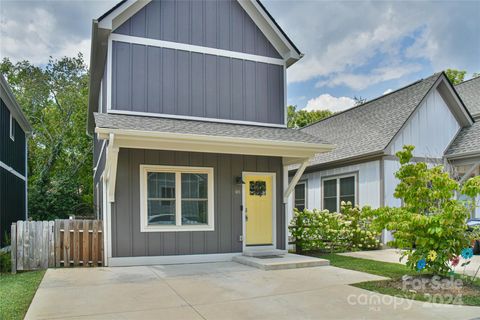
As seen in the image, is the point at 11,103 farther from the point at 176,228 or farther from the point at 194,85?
the point at 176,228

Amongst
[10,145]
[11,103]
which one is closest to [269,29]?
[11,103]

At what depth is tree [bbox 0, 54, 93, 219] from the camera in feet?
81.4

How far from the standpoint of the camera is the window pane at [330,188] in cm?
1441

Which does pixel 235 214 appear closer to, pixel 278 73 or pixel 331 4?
pixel 278 73

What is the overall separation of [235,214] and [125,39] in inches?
199

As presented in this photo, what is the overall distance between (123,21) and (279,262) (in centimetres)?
670

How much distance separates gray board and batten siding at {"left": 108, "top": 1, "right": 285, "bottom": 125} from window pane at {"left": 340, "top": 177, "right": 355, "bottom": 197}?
4.08 meters

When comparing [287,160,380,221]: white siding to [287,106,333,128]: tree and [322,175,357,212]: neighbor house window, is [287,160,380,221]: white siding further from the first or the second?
[287,106,333,128]: tree

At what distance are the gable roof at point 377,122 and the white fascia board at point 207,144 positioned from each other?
3.87m

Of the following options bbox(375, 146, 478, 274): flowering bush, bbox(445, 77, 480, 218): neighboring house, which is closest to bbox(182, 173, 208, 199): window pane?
bbox(375, 146, 478, 274): flowering bush

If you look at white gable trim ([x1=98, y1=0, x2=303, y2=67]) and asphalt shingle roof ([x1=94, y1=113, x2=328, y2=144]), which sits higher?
white gable trim ([x1=98, y1=0, x2=303, y2=67])

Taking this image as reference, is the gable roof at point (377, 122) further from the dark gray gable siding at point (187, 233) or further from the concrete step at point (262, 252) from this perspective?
the concrete step at point (262, 252)

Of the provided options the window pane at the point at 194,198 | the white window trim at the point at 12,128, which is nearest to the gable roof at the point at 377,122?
the window pane at the point at 194,198

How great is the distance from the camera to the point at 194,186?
9.75 meters
